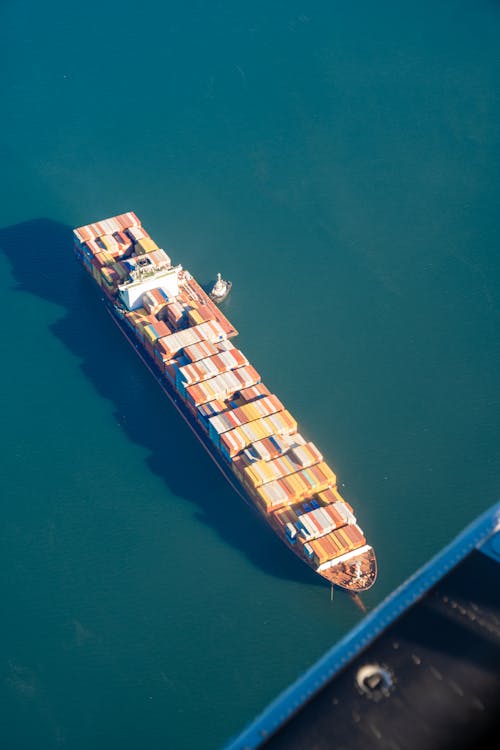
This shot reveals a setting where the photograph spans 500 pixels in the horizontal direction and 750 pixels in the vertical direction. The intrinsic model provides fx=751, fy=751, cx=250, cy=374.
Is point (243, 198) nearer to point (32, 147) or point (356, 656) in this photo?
point (32, 147)

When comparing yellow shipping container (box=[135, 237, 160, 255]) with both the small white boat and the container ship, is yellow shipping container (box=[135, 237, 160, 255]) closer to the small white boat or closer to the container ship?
the container ship

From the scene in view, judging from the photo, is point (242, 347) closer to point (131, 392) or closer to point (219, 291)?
point (219, 291)

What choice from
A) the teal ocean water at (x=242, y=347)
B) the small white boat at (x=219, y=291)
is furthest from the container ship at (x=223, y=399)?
the teal ocean water at (x=242, y=347)

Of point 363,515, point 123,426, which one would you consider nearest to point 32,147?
point 123,426

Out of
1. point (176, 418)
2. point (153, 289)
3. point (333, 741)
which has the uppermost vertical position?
point (153, 289)

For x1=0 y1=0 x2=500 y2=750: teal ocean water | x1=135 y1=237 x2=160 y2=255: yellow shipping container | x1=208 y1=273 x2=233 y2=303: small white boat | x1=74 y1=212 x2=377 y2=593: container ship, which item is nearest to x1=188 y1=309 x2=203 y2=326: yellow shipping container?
x1=74 y1=212 x2=377 y2=593: container ship

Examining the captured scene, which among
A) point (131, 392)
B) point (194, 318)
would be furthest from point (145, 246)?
point (131, 392)
